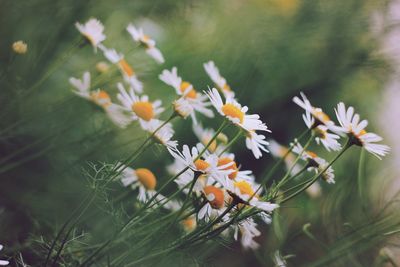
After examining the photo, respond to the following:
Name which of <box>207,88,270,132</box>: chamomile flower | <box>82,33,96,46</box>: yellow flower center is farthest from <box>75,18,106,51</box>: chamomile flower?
<box>207,88,270,132</box>: chamomile flower

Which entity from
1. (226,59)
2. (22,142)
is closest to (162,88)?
(226,59)

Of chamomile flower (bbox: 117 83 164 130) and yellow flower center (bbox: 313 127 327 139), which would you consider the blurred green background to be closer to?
chamomile flower (bbox: 117 83 164 130)

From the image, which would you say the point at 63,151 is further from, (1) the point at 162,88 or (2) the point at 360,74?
(2) the point at 360,74

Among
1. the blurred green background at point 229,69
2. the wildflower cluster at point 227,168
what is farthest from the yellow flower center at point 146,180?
the blurred green background at point 229,69

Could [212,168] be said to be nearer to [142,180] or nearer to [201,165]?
[201,165]

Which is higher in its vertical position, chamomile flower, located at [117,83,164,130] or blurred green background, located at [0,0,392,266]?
chamomile flower, located at [117,83,164,130]

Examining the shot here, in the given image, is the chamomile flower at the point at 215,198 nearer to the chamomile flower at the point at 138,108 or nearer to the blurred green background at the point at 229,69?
the chamomile flower at the point at 138,108
